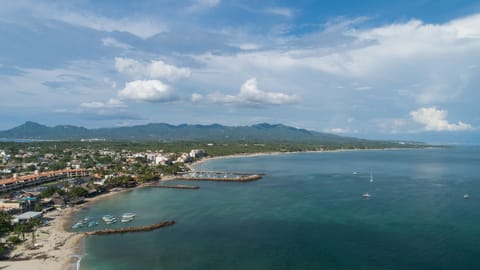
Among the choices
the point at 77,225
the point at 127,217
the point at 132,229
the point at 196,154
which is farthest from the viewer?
the point at 196,154

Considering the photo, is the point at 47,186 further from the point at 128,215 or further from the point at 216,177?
the point at 216,177

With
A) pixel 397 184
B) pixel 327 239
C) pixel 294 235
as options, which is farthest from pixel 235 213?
pixel 397 184

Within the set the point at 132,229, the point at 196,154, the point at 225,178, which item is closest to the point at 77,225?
the point at 132,229

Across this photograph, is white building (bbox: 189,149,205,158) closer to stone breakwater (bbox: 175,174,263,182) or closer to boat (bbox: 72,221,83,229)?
stone breakwater (bbox: 175,174,263,182)

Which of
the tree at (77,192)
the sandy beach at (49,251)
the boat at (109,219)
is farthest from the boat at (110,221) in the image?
the tree at (77,192)

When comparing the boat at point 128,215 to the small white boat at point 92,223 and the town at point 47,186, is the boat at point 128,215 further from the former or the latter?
the town at point 47,186

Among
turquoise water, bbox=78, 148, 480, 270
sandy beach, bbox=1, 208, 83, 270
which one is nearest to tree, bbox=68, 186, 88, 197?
turquoise water, bbox=78, 148, 480, 270

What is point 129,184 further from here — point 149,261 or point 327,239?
point 327,239

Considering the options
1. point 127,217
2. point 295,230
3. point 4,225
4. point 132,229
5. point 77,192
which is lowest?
point 132,229
